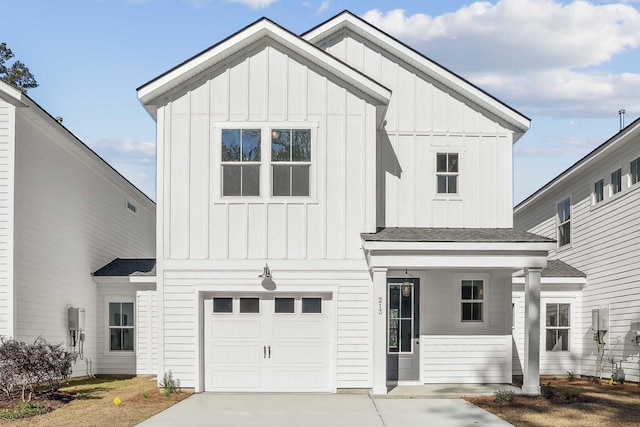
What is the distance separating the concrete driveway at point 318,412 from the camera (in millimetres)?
13070

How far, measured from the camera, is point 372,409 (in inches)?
575

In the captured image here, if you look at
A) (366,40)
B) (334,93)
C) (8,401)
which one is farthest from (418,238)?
(8,401)

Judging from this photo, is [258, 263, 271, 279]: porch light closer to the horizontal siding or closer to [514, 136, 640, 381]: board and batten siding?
the horizontal siding

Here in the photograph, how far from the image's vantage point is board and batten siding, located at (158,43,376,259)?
17.3m

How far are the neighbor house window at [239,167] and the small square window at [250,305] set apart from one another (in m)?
2.34

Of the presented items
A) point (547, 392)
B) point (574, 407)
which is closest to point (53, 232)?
point (547, 392)

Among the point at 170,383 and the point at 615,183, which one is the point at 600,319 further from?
the point at 170,383

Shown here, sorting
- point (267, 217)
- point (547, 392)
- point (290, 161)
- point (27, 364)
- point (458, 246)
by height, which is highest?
point (290, 161)

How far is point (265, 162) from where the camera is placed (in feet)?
56.8

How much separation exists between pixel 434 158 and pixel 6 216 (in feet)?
32.7

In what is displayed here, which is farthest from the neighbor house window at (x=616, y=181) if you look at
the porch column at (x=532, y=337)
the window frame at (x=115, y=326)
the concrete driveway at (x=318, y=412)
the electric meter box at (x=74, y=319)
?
the electric meter box at (x=74, y=319)

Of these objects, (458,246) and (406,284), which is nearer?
(458,246)

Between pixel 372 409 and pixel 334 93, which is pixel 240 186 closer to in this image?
pixel 334 93

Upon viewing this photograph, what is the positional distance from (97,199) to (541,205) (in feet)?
48.0
